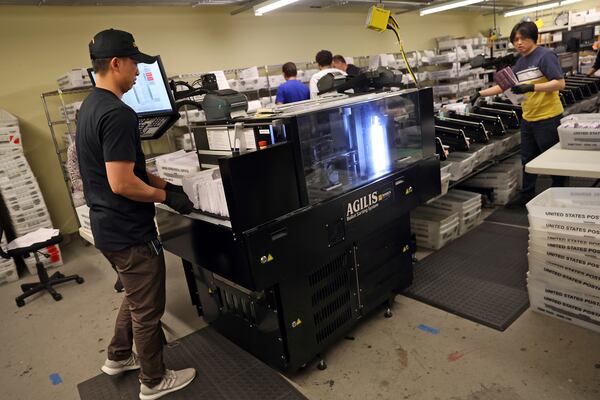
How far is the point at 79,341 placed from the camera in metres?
2.68

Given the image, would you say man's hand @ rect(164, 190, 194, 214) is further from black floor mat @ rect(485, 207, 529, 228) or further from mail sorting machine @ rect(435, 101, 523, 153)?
black floor mat @ rect(485, 207, 529, 228)

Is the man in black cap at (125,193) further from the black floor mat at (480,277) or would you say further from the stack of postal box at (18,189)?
the stack of postal box at (18,189)

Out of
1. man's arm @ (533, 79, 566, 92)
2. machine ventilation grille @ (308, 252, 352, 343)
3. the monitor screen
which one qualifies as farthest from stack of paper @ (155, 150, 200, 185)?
man's arm @ (533, 79, 566, 92)

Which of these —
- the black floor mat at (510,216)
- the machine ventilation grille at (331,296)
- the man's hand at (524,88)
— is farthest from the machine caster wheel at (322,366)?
the man's hand at (524,88)

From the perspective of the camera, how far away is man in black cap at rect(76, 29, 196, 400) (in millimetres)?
1609

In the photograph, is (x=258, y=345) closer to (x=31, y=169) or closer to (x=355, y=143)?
(x=355, y=143)

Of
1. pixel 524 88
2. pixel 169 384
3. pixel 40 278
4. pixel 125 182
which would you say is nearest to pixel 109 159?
pixel 125 182

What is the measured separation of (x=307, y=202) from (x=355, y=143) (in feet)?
1.66

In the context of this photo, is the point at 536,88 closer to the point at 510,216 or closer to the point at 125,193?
the point at 510,216

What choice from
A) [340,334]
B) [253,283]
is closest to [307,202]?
[253,283]

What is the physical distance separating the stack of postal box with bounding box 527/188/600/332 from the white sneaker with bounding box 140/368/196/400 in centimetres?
194

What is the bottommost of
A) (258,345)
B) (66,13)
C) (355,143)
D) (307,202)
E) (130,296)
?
(258,345)

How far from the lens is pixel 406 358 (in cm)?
212

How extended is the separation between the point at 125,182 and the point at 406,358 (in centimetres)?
160
